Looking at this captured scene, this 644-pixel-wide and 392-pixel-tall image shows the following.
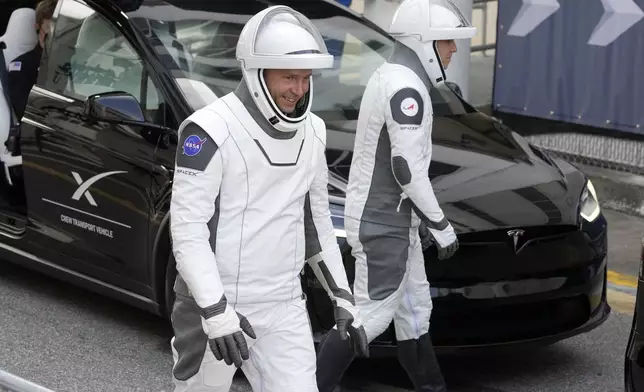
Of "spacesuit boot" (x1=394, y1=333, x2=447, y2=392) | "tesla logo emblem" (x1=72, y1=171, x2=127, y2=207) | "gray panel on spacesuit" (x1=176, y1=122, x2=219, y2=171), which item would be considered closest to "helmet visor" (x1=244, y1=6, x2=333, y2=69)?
"gray panel on spacesuit" (x1=176, y1=122, x2=219, y2=171)

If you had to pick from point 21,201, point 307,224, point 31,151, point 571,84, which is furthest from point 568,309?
point 571,84

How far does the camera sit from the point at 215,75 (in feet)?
20.9

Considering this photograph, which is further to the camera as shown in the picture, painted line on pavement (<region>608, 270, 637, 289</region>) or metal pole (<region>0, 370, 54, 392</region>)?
painted line on pavement (<region>608, 270, 637, 289</region>)

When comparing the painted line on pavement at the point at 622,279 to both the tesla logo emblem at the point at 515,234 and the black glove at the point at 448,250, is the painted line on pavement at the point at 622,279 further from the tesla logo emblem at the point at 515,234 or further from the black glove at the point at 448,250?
the black glove at the point at 448,250

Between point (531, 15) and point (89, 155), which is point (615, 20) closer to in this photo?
point (531, 15)

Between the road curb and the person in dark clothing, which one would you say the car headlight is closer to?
the road curb

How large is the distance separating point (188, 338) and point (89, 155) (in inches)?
97.4

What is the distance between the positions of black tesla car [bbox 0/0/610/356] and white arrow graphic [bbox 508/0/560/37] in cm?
264

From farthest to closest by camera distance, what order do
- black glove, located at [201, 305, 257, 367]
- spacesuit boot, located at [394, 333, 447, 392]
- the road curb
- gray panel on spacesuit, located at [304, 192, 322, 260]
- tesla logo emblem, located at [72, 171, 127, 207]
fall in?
the road curb, tesla logo emblem, located at [72, 171, 127, 207], spacesuit boot, located at [394, 333, 447, 392], gray panel on spacesuit, located at [304, 192, 322, 260], black glove, located at [201, 305, 257, 367]

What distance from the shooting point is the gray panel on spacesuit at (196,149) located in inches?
152

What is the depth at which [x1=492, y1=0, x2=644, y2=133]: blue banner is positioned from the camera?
9.05m

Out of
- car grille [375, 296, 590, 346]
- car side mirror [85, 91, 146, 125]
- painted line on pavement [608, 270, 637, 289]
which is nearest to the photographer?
car grille [375, 296, 590, 346]

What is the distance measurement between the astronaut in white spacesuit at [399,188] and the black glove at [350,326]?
0.86 m

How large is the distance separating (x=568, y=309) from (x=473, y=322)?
1.69 feet
